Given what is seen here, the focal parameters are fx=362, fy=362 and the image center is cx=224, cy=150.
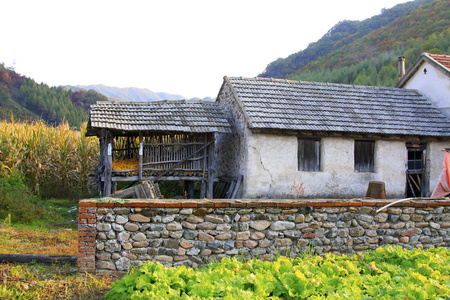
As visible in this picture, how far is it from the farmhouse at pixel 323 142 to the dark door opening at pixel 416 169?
0.04 metres

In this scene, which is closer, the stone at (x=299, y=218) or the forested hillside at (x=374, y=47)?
the stone at (x=299, y=218)

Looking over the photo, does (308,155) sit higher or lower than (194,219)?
higher

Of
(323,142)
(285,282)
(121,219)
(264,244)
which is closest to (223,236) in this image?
(264,244)

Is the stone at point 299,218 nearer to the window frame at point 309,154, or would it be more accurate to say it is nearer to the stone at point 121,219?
the stone at point 121,219

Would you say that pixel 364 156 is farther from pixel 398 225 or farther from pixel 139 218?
pixel 139 218

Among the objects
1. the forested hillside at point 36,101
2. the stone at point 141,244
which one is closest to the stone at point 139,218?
the stone at point 141,244

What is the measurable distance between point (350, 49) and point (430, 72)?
29359 millimetres

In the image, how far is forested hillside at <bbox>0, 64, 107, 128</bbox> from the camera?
31.0m

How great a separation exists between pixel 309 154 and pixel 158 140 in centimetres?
547

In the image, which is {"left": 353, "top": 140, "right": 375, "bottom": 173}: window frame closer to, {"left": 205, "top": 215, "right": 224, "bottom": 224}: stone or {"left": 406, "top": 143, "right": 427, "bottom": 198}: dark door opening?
{"left": 406, "top": 143, "right": 427, "bottom": 198}: dark door opening

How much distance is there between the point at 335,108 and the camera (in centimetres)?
1402

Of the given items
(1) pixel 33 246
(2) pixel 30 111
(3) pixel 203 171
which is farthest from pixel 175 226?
(2) pixel 30 111

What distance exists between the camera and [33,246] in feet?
28.4

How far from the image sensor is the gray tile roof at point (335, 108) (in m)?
12.8
